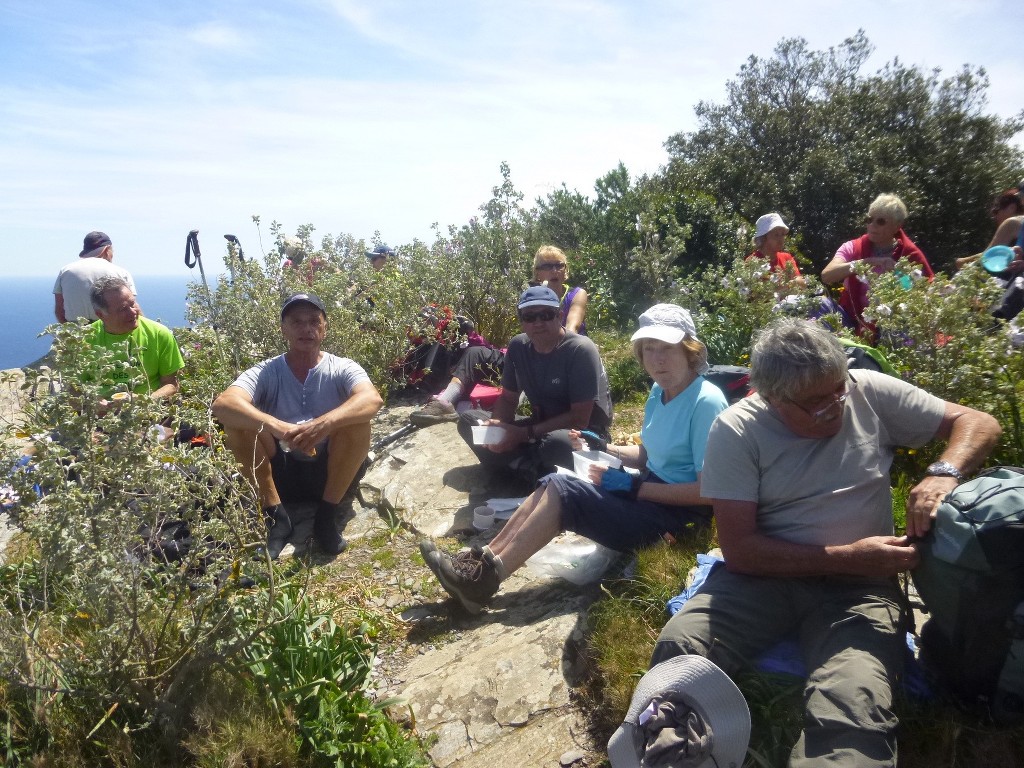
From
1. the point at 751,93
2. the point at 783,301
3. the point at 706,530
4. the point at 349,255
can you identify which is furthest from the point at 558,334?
the point at 751,93

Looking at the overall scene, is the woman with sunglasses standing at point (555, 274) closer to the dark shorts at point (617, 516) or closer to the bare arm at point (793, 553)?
the dark shorts at point (617, 516)

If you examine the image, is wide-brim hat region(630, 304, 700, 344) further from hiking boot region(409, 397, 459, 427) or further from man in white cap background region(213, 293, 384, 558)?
hiking boot region(409, 397, 459, 427)

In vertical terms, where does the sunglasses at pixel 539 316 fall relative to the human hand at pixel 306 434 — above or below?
above

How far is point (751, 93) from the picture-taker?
14039 millimetres

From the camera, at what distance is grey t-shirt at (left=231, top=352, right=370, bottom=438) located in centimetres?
433

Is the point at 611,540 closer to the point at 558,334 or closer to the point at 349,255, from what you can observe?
the point at 558,334

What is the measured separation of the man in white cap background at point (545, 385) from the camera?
4.37 metres

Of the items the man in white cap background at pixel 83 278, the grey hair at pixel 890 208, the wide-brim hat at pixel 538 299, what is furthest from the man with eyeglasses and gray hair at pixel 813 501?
the man in white cap background at pixel 83 278

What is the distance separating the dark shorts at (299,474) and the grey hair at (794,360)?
9.25 feet

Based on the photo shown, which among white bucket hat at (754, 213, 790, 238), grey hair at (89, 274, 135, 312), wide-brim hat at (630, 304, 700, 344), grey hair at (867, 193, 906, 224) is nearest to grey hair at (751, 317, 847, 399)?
wide-brim hat at (630, 304, 700, 344)

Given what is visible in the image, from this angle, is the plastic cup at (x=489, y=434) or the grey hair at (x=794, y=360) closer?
the grey hair at (x=794, y=360)

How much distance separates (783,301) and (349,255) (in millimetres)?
4663

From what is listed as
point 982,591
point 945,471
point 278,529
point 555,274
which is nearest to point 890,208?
point 555,274

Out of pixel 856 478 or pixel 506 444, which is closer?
pixel 856 478
